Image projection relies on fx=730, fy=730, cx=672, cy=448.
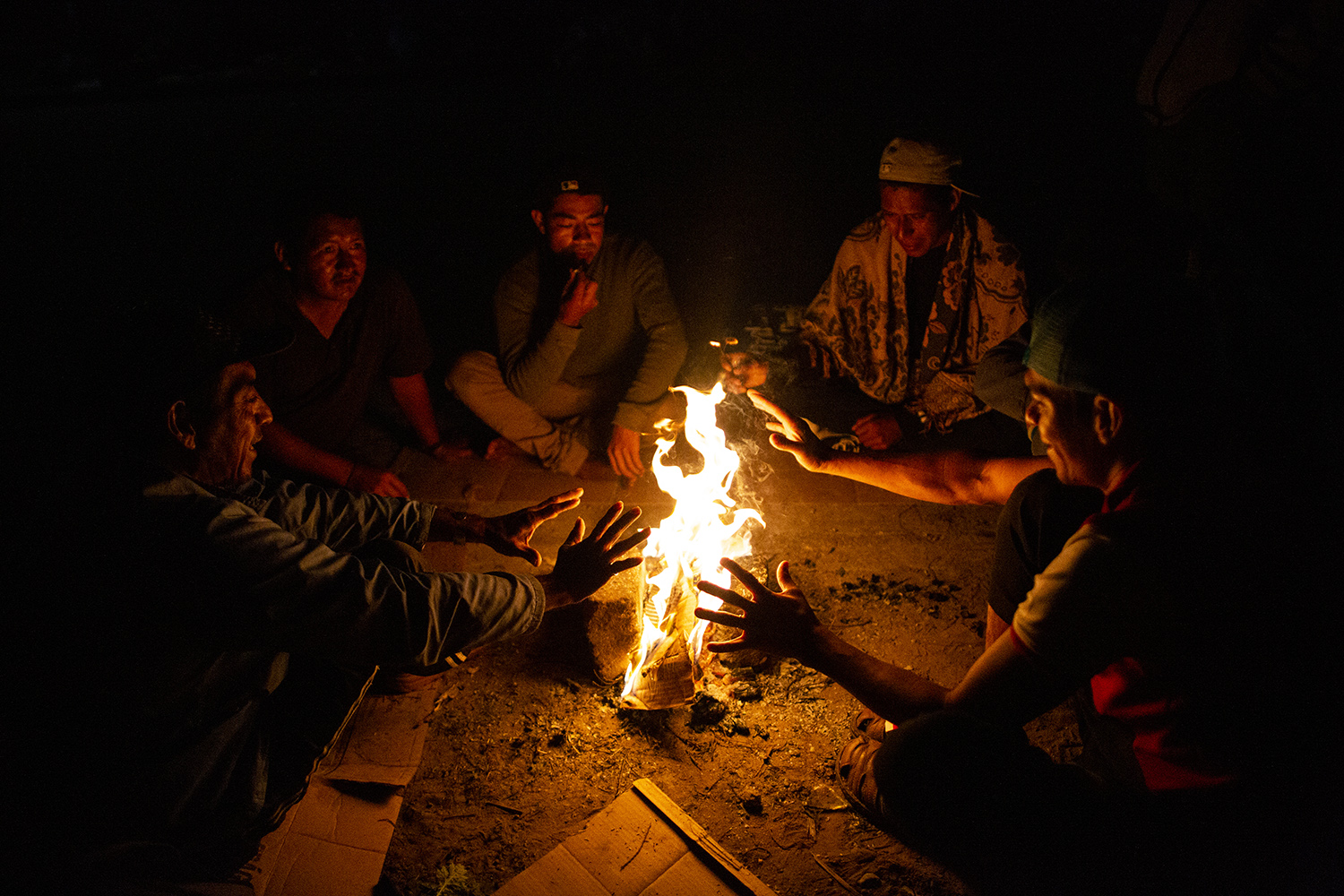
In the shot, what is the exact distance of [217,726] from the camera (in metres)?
2.47

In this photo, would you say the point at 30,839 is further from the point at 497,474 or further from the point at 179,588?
the point at 497,474

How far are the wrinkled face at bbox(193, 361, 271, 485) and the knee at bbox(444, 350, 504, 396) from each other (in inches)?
112

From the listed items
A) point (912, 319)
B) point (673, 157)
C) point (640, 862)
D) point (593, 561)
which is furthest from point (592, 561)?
point (673, 157)

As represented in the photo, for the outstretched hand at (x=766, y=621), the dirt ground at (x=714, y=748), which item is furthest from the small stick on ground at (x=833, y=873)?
the outstretched hand at (x=766, y=621)

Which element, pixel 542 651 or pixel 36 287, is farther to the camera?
pixel 36 287

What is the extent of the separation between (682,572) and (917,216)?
3.28 meters

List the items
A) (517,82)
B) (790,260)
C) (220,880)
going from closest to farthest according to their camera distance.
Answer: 1. (220,880)
2. (790,260)
3. (517,82)

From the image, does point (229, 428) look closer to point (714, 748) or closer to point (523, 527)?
point (523, 527)

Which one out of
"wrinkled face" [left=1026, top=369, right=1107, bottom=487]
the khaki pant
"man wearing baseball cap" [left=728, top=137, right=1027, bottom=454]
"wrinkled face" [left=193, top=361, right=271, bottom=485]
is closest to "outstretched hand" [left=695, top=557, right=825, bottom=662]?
"wrinkled face" [left=1026, top=369, right=1107, bottom=487]

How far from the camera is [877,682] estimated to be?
8.71ft

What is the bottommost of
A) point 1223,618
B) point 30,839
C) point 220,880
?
point 220,880

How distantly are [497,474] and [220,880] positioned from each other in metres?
3.45

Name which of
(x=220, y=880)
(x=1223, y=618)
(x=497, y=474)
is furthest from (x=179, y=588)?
(x=497, y=474)

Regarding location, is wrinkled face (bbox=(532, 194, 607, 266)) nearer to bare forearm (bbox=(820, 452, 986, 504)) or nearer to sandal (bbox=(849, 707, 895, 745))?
bare forearm (bbox=(820, 452, 986, 504))
